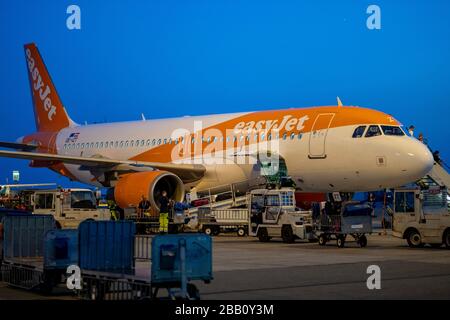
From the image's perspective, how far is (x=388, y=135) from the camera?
23.0 m

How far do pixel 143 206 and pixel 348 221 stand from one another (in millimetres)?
7383

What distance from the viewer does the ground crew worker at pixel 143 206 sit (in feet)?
81.0

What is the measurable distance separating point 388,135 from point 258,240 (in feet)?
16.9

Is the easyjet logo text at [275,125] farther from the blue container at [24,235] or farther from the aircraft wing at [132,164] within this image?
the blue container at [24,235]

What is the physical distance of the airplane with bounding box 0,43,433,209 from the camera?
22.9 meters

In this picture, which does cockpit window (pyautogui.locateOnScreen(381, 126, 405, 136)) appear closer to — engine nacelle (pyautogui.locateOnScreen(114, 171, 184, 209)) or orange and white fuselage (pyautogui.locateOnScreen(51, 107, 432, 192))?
orange and white fuselage (pyautogui.locateOnScreen(51, 107, 432, 192))

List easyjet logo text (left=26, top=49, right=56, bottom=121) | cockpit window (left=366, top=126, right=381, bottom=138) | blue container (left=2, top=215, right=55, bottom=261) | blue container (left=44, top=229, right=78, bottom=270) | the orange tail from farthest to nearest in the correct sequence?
easyjet logo text (left=26, top=49, right=56, bottom=121)
the orange tail
cockpit window (left=366, top=126, right=381, bottom=138)
blue container (left=2, top=215, right=55, bottom=261)
blue container (left=44, top=229, right=78, bottom=270)

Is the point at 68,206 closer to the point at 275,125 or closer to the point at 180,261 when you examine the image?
the point at 275,125

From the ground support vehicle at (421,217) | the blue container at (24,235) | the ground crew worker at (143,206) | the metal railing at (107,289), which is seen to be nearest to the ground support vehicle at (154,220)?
the ground crew worker at (143,206)

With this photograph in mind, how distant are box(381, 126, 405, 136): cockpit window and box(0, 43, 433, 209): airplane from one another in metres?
0.02

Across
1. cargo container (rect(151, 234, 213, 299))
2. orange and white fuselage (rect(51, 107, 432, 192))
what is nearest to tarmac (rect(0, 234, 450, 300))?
cargo container (rect(151, 234, 213, 299))
